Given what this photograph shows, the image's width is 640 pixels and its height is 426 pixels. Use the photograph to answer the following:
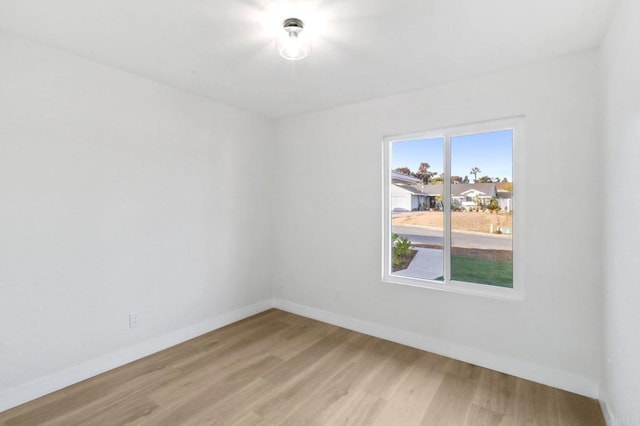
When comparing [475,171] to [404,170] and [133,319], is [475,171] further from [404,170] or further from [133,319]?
[133,319]

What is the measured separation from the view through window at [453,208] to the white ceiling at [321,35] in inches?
25.0

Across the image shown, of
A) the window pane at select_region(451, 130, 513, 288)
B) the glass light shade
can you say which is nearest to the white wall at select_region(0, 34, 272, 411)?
the glass light shade

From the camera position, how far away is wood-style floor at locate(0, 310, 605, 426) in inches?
79.1

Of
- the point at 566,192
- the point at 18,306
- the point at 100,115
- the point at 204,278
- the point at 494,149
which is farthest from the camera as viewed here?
the point at 204,278

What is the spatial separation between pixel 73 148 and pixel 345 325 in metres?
3.04

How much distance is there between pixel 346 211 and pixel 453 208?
113 centimetres

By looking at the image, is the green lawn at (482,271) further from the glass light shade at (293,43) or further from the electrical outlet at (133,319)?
the electrical outlet at (133,319)

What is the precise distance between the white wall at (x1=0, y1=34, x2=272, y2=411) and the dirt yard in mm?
2003

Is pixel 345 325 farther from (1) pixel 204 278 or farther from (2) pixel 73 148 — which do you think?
(2) pixel 73 148

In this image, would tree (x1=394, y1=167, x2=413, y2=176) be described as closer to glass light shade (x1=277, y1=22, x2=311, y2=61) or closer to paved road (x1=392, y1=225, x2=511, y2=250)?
paved road (x1=392, y1=225, x2=511, y2=250)

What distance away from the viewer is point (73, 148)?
2377mm

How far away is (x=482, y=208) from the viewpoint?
9.00ft

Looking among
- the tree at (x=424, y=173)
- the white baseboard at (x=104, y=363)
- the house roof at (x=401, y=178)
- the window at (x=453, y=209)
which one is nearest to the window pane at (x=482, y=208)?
the window at (x=453, y=209)

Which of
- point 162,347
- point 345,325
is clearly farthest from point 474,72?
point 162,347
